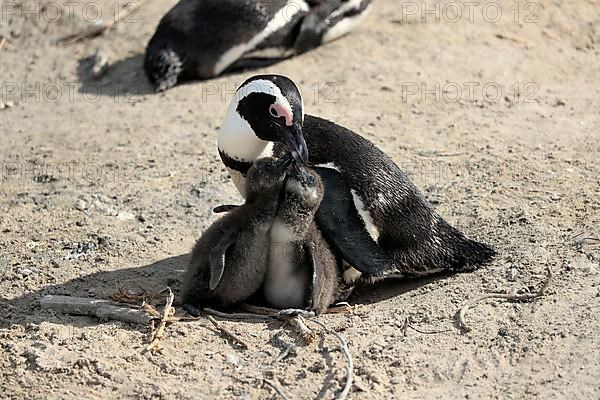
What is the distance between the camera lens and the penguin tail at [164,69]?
8836 millimetres

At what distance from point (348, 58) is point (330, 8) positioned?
69 cm

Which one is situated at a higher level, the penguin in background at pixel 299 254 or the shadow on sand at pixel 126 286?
the penguin in background at pixel 299 254

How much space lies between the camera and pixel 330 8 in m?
9.59

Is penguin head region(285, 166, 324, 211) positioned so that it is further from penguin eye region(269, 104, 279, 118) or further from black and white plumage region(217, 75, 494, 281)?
penguin eye region(269, 104, 279, 118)

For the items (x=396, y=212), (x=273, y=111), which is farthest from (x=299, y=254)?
(x=273, y=111)

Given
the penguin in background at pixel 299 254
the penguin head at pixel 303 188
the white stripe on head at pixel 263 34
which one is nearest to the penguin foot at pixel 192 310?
the penguin in background at pixel 299 254

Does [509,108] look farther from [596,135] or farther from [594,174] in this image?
[594,174]

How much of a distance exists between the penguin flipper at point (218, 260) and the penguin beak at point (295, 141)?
1.59 ft

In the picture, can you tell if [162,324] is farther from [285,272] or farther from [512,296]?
[512,296]

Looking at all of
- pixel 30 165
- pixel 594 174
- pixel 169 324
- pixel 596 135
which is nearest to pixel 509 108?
pixel 596 135

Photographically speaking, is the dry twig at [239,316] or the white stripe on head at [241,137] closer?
the dry twig at [239,316]

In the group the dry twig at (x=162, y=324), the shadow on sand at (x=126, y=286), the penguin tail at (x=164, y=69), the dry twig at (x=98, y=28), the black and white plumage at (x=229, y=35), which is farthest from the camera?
the dry twig at (x=98, y=28)

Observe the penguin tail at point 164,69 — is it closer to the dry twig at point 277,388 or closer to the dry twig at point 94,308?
the dry twig at point 94,308

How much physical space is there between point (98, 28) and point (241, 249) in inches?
213
